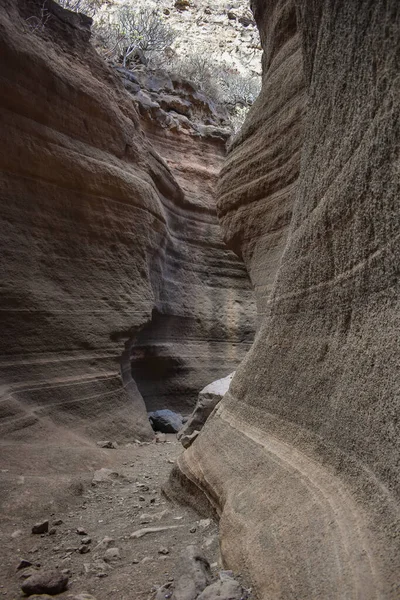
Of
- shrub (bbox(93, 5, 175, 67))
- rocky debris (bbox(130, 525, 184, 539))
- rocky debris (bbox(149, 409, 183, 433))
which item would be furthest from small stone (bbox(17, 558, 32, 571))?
shrub (bbox(93, 5, 175, 67))

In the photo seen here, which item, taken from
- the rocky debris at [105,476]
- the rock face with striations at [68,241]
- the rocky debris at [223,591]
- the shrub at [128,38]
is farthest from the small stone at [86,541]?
the shrub at [128,38]

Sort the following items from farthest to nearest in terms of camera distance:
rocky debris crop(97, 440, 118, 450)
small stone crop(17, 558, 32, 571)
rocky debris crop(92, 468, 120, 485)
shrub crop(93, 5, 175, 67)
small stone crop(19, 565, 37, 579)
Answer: shrub crop(93, 5, 175, 67) < rocky debris crop(97, 440, 118, 450) < rocky debris crop(92, 468, 120, 485) < small stone crop(17, 558, 32, 571) < small stone crop(19, 565, 37, 579)

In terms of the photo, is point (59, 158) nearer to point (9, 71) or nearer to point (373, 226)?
point (9, 71)

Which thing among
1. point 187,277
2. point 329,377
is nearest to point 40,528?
point 329,377

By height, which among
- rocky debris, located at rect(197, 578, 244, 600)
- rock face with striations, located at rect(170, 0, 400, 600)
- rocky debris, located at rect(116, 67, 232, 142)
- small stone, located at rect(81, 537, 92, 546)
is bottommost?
small stone, located at rect(81, 537, 92, 546)

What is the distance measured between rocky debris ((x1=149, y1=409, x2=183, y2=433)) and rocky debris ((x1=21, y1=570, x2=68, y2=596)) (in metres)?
4.97

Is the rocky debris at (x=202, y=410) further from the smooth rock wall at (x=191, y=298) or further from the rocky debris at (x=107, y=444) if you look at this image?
the smooth rock wall at (x=191, y=298)

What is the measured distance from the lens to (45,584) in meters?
1.79

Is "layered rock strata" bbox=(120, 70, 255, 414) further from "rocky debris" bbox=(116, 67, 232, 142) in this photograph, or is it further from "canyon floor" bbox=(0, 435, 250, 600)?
"canyon floor" bbox=(0, 435, 250, 600)

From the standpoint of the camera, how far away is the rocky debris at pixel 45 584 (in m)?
1.77

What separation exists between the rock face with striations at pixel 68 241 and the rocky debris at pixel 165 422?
0.55 metres

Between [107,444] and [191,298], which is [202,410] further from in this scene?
[191,298]

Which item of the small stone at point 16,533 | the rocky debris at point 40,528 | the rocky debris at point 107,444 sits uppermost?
the rocky debris at point 40,528

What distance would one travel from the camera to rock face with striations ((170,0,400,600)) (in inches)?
55.6
